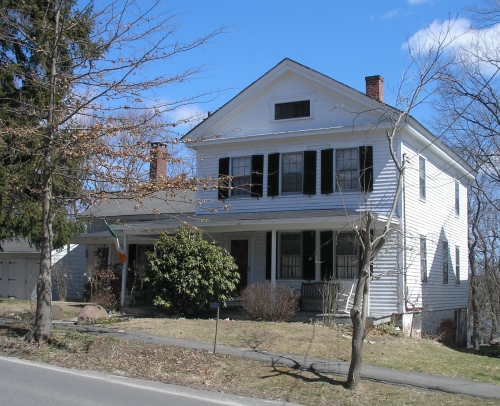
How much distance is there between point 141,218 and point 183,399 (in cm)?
1852

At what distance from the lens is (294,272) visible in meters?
18.7

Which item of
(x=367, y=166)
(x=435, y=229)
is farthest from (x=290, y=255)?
(x=435, y=229)

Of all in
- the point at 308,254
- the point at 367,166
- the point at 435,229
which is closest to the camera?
the point at 367,166

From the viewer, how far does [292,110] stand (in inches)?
769

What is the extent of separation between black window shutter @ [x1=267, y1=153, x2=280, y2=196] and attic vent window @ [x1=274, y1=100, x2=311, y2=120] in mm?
1454

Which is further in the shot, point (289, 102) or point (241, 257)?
point (241, 257)

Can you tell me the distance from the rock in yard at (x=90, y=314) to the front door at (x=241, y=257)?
17.1 ft

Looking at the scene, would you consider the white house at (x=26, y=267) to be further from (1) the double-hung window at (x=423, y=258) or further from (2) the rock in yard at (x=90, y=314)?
(1) the double-hung window at (x=423, y=258)

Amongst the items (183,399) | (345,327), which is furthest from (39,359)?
(345,327)

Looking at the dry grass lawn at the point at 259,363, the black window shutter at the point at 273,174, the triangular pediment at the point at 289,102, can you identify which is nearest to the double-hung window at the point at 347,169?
the triangular pediment at the point at 289,102

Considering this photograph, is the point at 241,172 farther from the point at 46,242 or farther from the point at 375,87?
the point at 46,242

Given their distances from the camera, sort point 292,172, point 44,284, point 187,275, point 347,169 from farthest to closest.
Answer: point 292,172 < point 347,169 < point 187,275 < point 44,284

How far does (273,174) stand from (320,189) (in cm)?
180

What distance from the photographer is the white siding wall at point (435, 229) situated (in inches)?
709
